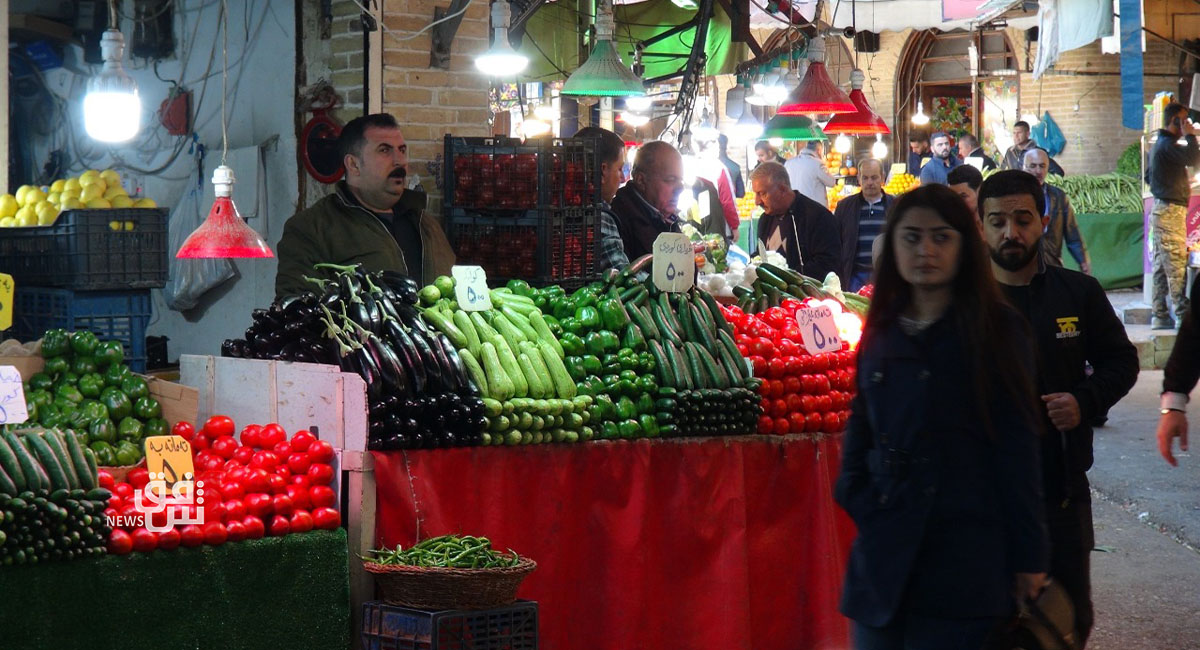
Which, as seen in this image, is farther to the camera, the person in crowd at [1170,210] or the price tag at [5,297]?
the person in crowd at [1170,210]

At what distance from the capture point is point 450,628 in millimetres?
4246

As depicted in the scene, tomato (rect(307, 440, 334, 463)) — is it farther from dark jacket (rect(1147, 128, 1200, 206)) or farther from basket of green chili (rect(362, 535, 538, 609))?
dark jacket (rect(1147, 128, 1200, 206))

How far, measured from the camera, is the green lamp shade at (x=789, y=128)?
10539 mm

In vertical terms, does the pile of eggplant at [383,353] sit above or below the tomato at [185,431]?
above

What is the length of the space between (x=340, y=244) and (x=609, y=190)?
229 cm

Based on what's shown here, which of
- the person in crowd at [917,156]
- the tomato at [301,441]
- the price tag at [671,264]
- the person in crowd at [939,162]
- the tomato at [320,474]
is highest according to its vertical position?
the person in crowd at [917,156]

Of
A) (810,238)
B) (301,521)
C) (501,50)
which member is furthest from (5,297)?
(810,238)

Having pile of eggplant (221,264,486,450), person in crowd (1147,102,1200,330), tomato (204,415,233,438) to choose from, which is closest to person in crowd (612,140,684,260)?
pile of eggplant (221,264,486,450)

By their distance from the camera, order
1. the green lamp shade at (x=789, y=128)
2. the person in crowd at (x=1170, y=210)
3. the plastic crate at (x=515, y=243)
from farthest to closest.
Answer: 1. the person in crowd at (x=1170, y=210)
2. the green lamp shade at (x=789, y=128)
3. the plastic crate at (x=515, y=243)

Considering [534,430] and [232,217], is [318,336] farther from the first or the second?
[232,217]

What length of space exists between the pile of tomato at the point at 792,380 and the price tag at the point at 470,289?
1162 mm

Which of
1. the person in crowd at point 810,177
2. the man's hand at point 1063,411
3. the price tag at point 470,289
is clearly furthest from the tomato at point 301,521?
the person in crowd at point 810,177

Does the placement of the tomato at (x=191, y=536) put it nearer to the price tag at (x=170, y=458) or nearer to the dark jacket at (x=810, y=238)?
the price tag at (x=170, y=458)

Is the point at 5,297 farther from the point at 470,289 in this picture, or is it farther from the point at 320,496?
the point at 470,289
